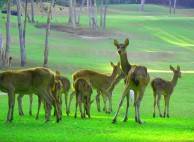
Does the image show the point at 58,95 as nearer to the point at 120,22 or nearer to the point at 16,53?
the point at 16,53

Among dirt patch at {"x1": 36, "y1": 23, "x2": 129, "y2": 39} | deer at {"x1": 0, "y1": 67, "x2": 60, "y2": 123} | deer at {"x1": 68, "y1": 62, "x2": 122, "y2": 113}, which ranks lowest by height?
dirt patch at {"x1": 36, "y1": 23, "x2": 129, "y2": 39}

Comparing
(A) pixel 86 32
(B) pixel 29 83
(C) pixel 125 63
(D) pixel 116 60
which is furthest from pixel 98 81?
(A) pixel 86 32

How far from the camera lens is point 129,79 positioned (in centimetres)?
1845

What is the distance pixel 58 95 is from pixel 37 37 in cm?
4810

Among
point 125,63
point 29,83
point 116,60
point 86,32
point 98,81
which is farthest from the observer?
point 86,32

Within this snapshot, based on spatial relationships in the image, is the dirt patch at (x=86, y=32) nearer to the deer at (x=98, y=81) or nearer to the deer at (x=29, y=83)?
the deer at (x=98, y=81)

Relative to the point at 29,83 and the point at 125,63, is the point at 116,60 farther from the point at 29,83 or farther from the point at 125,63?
the point at 29,83

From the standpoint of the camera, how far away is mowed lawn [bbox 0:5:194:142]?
1505cm

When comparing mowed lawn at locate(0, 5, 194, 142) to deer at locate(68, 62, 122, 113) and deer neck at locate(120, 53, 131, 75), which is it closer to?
deer at locate(68, 62, 122, 113)

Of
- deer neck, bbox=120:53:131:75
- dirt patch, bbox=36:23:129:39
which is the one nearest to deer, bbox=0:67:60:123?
deer neck, bbox=120:53:131:75

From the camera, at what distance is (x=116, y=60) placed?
2078 inches

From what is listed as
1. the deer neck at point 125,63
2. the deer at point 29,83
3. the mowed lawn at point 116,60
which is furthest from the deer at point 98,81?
the deer at point 29,83

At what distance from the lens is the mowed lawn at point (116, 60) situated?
15055mm

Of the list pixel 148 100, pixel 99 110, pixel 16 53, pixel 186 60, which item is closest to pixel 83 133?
pixel 99 110
